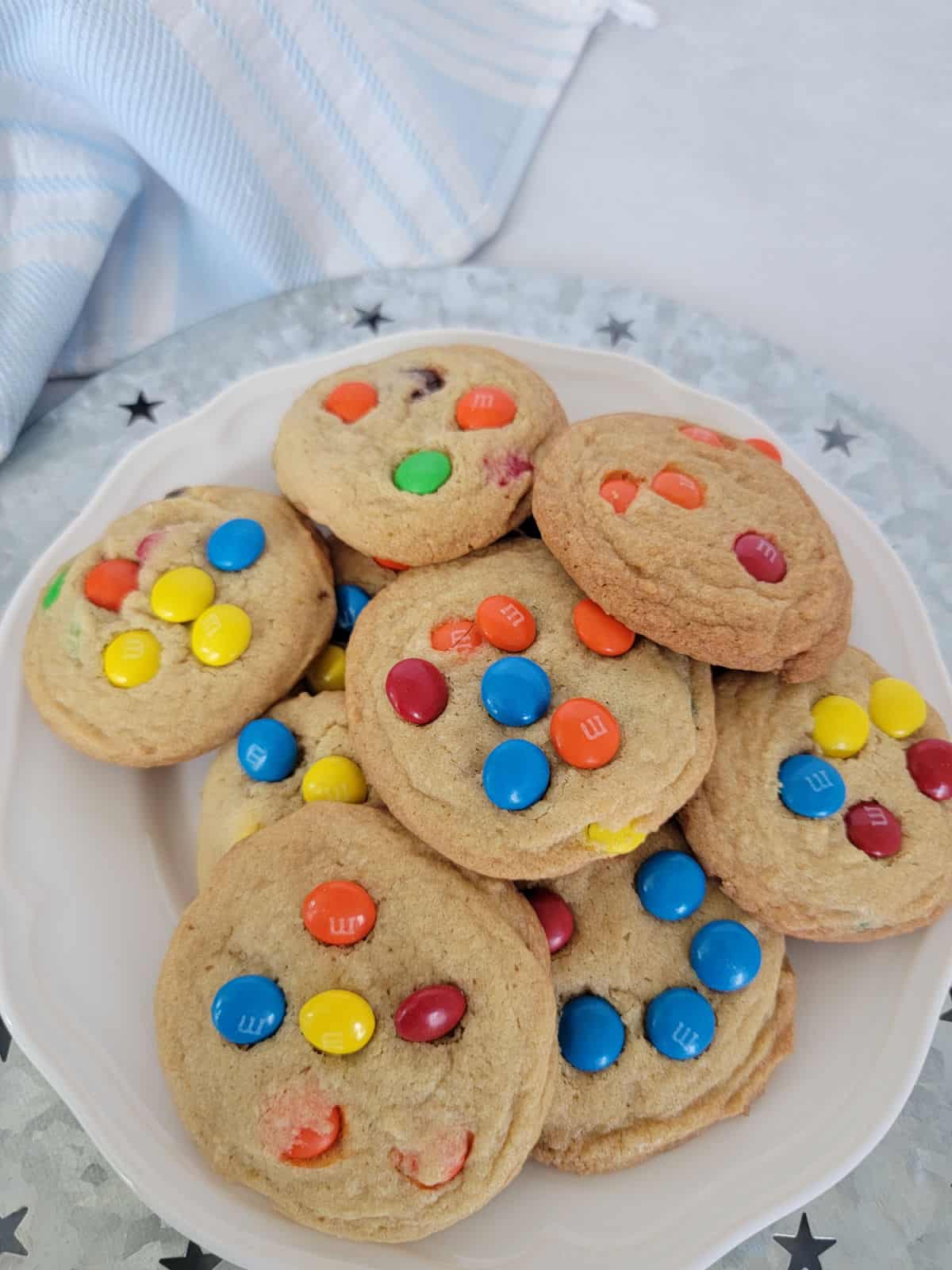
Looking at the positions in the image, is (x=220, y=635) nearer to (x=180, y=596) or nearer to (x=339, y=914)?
(x=180, y=596)

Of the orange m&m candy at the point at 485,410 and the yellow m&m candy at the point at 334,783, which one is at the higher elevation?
the orange m&m candy at the point at 485,410

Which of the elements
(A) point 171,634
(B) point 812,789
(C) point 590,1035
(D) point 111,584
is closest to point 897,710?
(B) point 812,789

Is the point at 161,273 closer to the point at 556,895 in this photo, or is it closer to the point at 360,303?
the point at 360,303

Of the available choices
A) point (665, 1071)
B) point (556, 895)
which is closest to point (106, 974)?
point (556, 895)

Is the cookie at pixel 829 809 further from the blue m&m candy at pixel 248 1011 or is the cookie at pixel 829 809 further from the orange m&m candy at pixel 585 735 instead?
the blue m&m candy at pixel 248 1011

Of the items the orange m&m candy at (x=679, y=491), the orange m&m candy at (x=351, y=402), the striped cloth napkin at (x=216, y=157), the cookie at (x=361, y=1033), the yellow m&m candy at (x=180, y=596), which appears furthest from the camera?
the striped cloth napkin at (x=216, y=157)

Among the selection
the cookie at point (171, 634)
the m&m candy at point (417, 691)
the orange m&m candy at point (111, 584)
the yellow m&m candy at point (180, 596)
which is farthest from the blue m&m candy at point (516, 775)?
the orange m&m candy at point (111, 584)

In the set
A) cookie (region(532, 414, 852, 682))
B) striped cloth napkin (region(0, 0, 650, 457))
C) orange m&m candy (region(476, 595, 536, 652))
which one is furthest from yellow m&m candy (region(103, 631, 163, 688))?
striped cloth napkin (region(0, 0, 650, 457))
